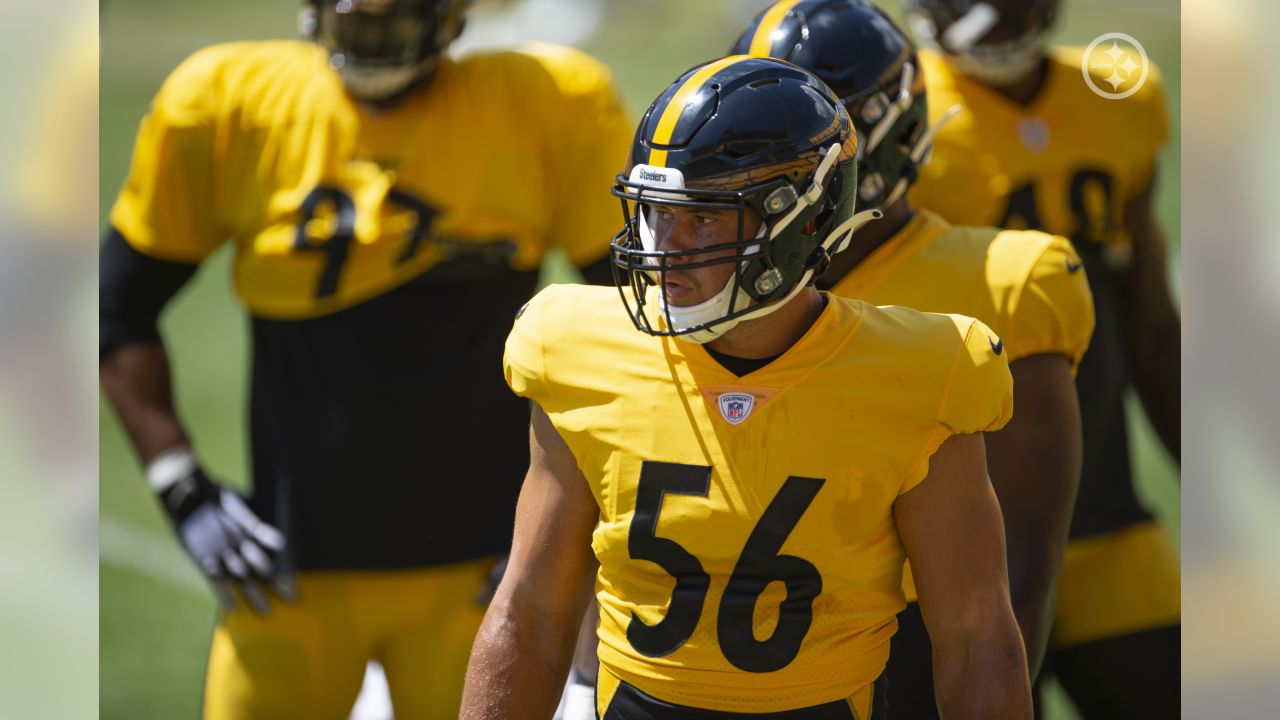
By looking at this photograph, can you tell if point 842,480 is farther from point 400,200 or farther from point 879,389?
point 400,200

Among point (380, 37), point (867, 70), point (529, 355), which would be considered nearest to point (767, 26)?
point (867, 70)

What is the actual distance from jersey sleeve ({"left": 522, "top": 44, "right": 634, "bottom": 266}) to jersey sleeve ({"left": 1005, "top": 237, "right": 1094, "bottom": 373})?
4.50ft

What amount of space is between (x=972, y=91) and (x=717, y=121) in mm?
1994

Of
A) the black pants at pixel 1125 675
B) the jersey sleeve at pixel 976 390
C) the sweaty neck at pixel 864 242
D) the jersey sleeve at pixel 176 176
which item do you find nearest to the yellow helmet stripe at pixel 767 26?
the sweaty neck at pixel 864 242

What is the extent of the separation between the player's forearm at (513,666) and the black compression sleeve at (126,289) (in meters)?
1.87

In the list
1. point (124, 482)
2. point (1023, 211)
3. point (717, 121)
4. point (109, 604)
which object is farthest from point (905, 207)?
point (124, 482)

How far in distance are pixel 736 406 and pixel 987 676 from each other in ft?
1.46

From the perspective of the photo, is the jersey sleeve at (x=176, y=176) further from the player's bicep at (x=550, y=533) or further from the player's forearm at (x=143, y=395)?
the player's bicep at (x=550, y=533)

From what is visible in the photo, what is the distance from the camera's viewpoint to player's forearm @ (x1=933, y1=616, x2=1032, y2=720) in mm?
1897

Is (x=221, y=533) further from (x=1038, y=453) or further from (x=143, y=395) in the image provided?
(x=1038, y=453)

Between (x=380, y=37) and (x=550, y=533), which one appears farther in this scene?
(x=380, y=37)

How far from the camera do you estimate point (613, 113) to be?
370 cm

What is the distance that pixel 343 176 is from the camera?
11.5ft

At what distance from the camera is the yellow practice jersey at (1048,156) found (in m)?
3.70
